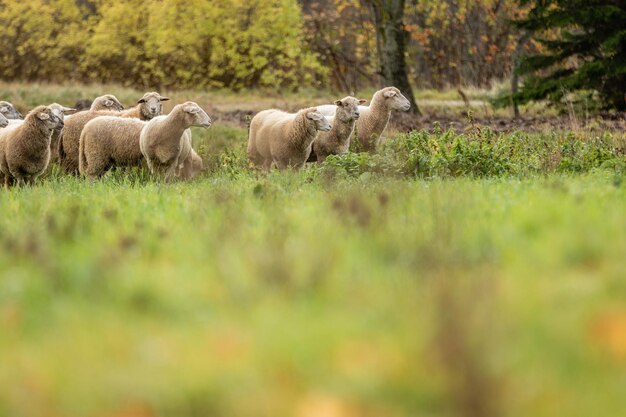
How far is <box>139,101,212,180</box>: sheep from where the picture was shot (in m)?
11.0

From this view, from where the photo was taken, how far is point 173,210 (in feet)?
20.3

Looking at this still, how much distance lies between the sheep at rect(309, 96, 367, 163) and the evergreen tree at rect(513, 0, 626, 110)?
22.4 ft

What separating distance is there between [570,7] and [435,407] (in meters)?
16.9

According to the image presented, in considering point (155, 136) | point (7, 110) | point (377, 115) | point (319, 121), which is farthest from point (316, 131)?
point (7, 110)

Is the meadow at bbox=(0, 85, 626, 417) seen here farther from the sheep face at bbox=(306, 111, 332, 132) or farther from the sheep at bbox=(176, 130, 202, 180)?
the sheep at bbox=(176, 130, 202, 180)

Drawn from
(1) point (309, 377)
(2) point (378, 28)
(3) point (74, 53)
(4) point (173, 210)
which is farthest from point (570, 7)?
(3) point (74, 53)

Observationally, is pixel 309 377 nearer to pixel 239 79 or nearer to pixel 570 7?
pixel 570 7

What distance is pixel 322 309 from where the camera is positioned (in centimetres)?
337

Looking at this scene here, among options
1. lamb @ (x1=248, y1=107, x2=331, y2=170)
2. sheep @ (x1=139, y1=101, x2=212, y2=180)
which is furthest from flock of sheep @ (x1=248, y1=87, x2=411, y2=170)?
sheep @ (x1=139, y1=101, x2=212, y2=180)

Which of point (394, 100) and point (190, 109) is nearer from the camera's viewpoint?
point (190, 109)

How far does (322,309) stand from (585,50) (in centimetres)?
1675

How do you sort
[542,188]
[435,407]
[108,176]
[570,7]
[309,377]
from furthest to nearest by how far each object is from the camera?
[570,7] < [108,176] < [542,188] < [309,377] < [435,407]

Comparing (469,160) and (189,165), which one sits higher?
(469,160)

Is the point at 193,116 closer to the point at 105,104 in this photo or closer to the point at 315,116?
the point at 315,116
